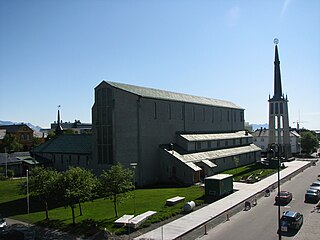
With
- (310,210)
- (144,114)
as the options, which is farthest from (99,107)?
(310,210)

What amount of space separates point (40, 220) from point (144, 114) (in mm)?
22571

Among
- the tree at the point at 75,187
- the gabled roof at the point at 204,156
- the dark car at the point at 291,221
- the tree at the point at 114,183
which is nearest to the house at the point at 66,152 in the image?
the gabled roof at the point at 204,156

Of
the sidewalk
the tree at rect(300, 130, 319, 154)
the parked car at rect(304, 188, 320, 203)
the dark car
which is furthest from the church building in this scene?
the tree at rect(300, 130, 319, 154)

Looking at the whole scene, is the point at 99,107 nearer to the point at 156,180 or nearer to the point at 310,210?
the point at 156,180

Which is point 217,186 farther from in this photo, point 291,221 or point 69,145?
point 69,145

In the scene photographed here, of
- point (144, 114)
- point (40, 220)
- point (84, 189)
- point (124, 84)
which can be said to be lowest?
point (40, 220)

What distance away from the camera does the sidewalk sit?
2475cm

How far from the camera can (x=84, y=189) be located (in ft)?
91.8

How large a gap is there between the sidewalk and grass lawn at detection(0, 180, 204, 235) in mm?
1770

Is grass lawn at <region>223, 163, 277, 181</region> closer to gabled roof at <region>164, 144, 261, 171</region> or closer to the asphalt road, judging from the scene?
gabled roof at <region>164, 144, 261, 171</region>

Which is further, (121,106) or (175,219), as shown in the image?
(121,106)

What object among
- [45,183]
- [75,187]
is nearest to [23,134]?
[45,183]

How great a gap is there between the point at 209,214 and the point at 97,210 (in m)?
11.4

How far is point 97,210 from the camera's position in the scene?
3275 cm
